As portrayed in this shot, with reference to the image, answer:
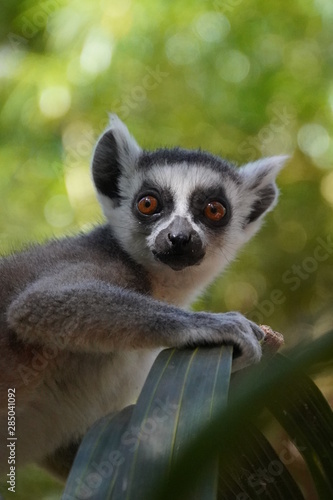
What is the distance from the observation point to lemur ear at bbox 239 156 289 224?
12.9 ft

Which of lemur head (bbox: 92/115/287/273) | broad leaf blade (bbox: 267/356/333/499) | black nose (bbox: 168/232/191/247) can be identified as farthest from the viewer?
lemur head (bbox: 92/115/287/273)

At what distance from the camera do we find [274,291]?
5434mm

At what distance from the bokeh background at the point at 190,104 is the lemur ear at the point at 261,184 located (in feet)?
4.43

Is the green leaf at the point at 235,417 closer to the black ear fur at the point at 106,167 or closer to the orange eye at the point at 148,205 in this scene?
the orange eye at the point at 148,205

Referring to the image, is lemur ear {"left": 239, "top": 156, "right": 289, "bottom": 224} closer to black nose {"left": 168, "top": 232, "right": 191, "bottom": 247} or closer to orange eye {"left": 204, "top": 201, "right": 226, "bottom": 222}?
orange eye {"left": 204, "top": 201, "right": 226, "bottom": 222}

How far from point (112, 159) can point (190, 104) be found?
232cm

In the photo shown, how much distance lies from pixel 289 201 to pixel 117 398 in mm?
3300

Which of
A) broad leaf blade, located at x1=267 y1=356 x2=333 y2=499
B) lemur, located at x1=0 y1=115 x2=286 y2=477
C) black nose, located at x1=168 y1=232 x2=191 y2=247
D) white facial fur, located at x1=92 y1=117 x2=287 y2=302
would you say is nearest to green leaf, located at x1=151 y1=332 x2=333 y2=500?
broad leaf blade, located at x1=267 y1=356 x2=333 y2=499

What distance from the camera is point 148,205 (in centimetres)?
337

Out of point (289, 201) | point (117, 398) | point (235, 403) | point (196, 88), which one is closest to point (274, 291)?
point (289, 201)

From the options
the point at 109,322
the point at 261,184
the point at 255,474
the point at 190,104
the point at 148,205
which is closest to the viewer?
the point at 255,474

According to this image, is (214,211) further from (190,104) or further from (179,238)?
(190,104)

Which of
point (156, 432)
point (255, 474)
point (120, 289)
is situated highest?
point (120, 289)

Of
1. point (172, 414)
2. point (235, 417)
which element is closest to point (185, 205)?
point (172, 414)
